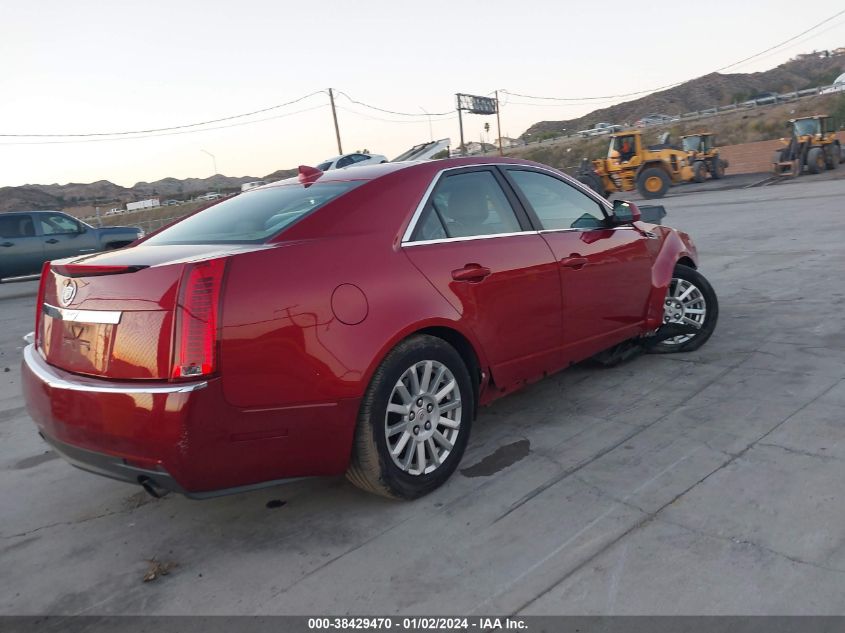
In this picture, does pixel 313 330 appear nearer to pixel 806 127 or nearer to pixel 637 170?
pixel 637 170

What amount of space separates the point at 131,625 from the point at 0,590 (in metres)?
0.72

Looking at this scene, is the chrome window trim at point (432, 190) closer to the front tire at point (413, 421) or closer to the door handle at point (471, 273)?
the door handle at point (471, 273)

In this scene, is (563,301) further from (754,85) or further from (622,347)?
(754,85)

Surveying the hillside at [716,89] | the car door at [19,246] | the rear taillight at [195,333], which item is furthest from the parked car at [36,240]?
the hillside at [716,89]

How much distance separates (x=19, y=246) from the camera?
14344 mm

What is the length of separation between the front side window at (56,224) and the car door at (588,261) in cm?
1379

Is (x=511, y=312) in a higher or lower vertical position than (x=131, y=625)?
higher

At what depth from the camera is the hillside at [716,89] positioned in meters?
128

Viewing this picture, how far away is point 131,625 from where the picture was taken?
2.41 metres

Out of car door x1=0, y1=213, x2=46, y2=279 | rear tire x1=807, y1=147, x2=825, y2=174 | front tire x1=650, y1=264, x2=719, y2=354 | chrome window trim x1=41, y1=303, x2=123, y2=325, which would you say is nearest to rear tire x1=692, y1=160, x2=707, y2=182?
rear tire x1=807, y1=147, x2=825, y2=174

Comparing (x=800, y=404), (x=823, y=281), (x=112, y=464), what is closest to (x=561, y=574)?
(x=112, y=464)

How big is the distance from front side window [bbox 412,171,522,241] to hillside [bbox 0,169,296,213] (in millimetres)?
94662

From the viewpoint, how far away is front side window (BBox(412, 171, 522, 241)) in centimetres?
337

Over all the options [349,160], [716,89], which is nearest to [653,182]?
[349,160]
